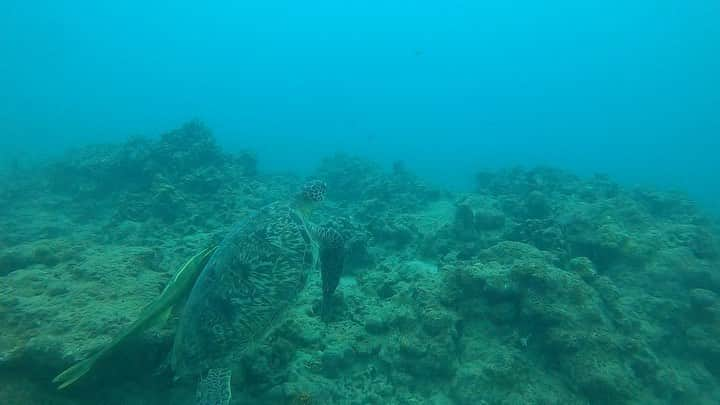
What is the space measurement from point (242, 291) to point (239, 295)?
5 cm

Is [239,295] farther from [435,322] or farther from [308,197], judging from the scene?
[435,322]

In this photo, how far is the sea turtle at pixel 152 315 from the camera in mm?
2973

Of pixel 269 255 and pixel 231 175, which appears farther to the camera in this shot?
pixel 231 175

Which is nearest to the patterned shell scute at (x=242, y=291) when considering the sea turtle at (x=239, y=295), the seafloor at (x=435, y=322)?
the sea turtle at (x=239, y=295)

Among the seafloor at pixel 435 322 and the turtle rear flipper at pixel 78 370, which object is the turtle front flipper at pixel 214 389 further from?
the turtle rear flipper at pixel 78 370

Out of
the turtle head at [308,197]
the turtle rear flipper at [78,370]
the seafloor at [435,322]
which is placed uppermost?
the turtle head at [308,197]

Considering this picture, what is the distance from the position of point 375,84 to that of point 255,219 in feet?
586

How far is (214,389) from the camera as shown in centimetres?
322

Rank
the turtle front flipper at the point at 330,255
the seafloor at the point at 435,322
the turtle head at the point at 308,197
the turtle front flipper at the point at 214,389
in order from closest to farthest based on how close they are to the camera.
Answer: the turtle front flipper at the point at 214,389, the seafloor at the point at 435,322, the turtle front flipper at the point at 330,255, the turtle head at the point at 308,197

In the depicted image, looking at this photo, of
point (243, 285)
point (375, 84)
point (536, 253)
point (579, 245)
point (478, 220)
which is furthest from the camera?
point (375, 84)

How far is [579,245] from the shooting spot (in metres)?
6.64

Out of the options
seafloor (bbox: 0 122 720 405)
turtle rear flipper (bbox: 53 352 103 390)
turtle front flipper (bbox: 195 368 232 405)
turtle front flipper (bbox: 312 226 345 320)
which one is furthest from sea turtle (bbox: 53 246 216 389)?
turtle front flipper (bbox: 312 226 345 320)

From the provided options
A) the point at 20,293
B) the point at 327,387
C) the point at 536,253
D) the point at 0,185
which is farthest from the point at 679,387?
the point at 0,185

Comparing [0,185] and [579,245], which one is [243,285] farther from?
[0,185]
